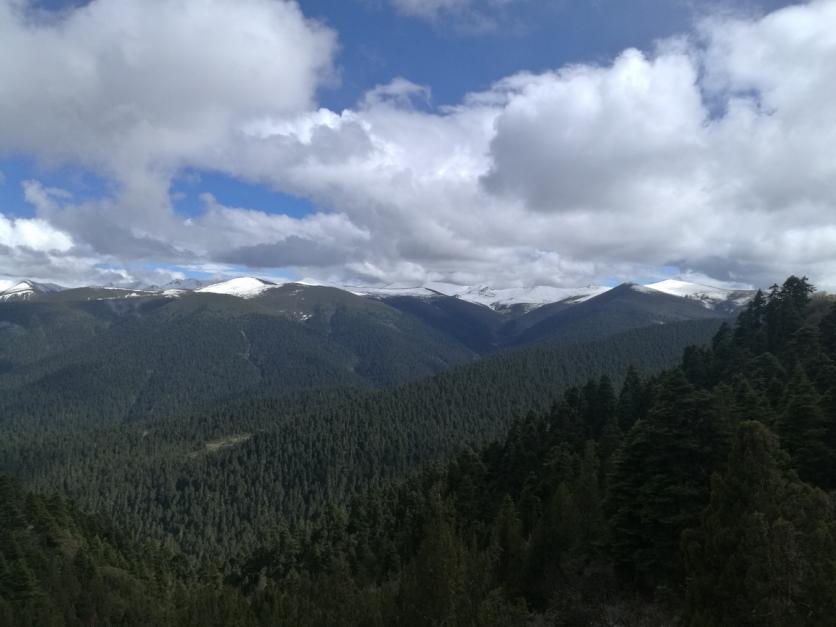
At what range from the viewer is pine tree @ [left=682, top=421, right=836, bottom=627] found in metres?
14.3

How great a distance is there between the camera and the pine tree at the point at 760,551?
14.3 m

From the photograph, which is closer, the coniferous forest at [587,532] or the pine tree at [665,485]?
the coniferous forest at [587,532]

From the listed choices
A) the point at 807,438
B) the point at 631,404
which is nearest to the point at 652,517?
the point at 807,438

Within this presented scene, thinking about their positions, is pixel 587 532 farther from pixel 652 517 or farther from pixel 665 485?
pixel 665 485

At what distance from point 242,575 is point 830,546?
106 meters

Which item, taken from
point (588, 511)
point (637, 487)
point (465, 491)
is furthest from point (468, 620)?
point (465, 491)

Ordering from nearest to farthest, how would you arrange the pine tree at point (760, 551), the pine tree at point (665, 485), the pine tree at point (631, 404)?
the pine tree at point (760, 551)
the pine tree at point (665, 485)
the pine tree at point (631, 404)

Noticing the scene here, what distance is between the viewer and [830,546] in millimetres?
14805

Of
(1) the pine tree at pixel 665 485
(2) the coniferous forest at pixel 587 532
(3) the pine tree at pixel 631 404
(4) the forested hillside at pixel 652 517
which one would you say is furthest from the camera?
(3) the pine tree at pixel 631 404

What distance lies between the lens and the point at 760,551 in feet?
48.9

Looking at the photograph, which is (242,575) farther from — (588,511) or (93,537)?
(588,511)

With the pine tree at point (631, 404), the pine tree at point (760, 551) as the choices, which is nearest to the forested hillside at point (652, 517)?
the pine tree at point (760, 551)

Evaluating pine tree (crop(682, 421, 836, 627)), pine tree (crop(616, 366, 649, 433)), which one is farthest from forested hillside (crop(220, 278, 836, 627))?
pine tree (crop(616, 366, 649, 433))

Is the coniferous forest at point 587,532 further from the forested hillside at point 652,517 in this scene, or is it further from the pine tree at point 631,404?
the pine tree at point 631,404
